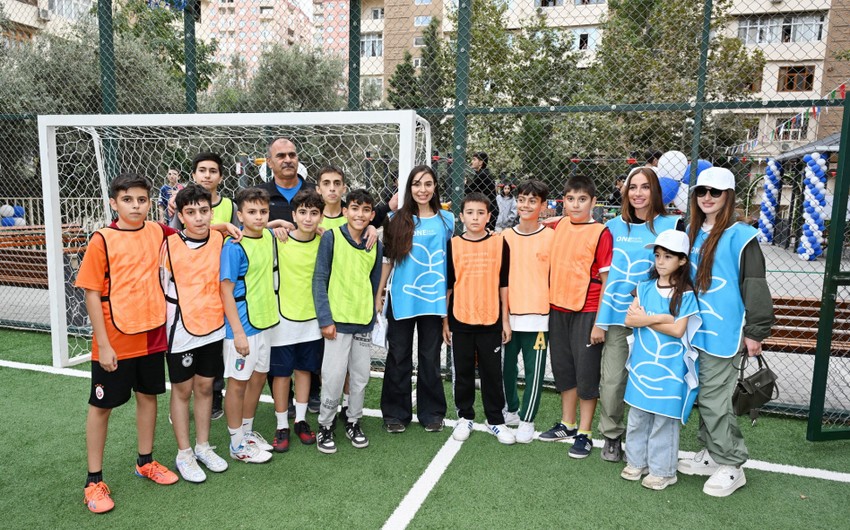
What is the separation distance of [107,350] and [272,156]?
156 centimetres

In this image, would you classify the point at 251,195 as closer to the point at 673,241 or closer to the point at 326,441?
the point at 326,441

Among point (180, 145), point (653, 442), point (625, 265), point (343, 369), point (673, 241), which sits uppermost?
point (180, 145)

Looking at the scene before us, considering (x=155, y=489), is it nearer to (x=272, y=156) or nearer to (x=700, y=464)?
(x=272, y=156)

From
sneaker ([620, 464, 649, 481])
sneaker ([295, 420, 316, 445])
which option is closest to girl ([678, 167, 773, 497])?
sneaker ([620, 464, 649, 481])

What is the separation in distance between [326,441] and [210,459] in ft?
2.12

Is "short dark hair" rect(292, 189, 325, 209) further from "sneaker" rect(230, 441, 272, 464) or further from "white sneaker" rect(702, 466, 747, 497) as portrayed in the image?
"white sneaker" rect(702, 466, 747, 497)

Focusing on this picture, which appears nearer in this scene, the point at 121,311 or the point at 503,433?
the point at 121,311

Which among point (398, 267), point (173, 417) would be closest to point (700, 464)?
point (398, 267)

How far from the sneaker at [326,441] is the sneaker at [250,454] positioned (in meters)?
0.29

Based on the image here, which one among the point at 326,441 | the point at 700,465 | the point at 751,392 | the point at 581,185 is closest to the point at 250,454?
the point at 326,441

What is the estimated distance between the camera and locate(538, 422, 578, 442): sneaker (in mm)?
3609

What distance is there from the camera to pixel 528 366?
357cm

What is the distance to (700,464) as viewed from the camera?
3.21m

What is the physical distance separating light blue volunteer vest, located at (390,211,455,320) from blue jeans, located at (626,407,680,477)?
4.15 ft
